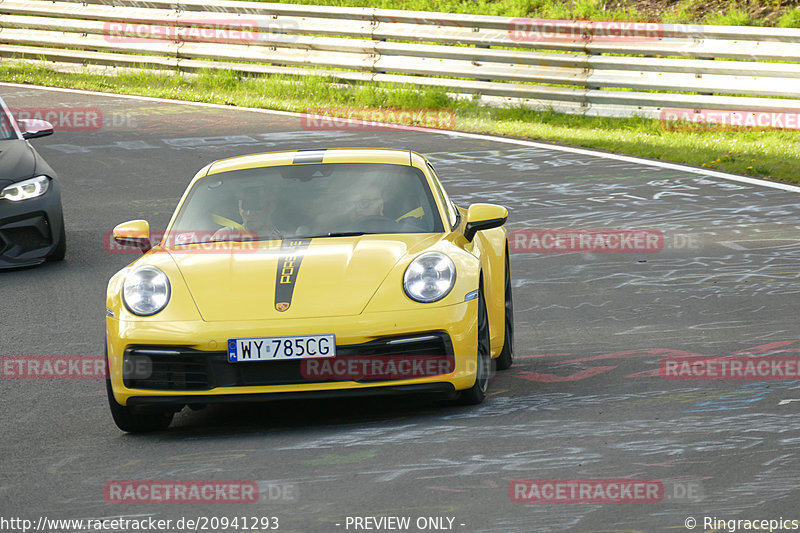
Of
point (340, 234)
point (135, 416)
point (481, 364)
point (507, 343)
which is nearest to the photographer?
point (135, 416)

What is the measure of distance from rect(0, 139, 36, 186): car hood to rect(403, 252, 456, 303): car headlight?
556 centimetres

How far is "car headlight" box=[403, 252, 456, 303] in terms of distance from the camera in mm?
5938

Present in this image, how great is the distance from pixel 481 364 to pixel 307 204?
1344 millimetres

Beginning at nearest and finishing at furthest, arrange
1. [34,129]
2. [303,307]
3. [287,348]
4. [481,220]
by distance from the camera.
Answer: [287,348] < [303,307] < [481,220] < [34,129]

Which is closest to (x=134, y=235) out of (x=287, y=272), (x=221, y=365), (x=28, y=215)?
(x=287, y=272)

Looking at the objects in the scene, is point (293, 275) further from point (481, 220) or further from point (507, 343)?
point (507, 343)

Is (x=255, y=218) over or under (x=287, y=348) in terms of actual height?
over

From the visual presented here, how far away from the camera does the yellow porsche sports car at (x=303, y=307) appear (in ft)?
18.8

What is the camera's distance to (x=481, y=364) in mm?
6199

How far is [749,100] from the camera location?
15.4m

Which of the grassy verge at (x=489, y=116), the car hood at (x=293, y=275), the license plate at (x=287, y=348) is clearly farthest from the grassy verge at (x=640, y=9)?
the license plate at (x=287, y=348)

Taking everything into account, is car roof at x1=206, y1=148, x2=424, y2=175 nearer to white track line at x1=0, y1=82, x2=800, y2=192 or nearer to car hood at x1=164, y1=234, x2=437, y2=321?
car hood at x1=164, y1=234, x2=437, y2=321

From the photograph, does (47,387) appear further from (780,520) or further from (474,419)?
(780,520)

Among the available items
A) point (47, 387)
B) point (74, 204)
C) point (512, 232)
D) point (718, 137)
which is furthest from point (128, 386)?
point (718, 137)
